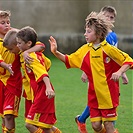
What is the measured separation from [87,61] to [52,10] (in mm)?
15084

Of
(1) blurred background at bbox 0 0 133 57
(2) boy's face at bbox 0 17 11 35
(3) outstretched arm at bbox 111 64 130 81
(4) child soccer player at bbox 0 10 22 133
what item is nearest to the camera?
(3) outstretched arm at bbox 111 64 130 81

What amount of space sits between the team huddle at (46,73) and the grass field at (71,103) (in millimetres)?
1280

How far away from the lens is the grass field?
28.1ft

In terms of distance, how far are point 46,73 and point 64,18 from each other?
1566 centimetres

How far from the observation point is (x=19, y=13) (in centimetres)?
2144

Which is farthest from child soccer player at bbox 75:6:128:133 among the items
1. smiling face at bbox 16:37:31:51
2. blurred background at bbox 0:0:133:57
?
blurred background at bbox 0:0:133:57

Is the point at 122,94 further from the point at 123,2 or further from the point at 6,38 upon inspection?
the point at 123,2

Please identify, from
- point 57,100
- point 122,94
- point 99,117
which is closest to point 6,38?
point 99,117

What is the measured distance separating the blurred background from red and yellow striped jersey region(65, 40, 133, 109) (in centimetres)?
1435

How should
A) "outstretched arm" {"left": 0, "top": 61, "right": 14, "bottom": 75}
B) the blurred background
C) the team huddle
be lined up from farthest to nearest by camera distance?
the blurred background < "outstretched arm" {"left": 0, "top": 61, "right": 14, "bottom": 75} < the team huddle

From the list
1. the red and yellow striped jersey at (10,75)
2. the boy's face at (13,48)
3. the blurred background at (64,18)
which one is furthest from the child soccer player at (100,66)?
the blurred background at (64,18)

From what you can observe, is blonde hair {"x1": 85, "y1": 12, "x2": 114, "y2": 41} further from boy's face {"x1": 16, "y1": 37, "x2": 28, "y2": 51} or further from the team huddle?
boy's face {"x1": 16, "y1": 37, "x2": 28, "y2": 51}

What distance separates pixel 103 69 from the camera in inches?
264

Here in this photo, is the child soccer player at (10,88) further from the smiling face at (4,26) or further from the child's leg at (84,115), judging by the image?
the child's leg at (84,115)
